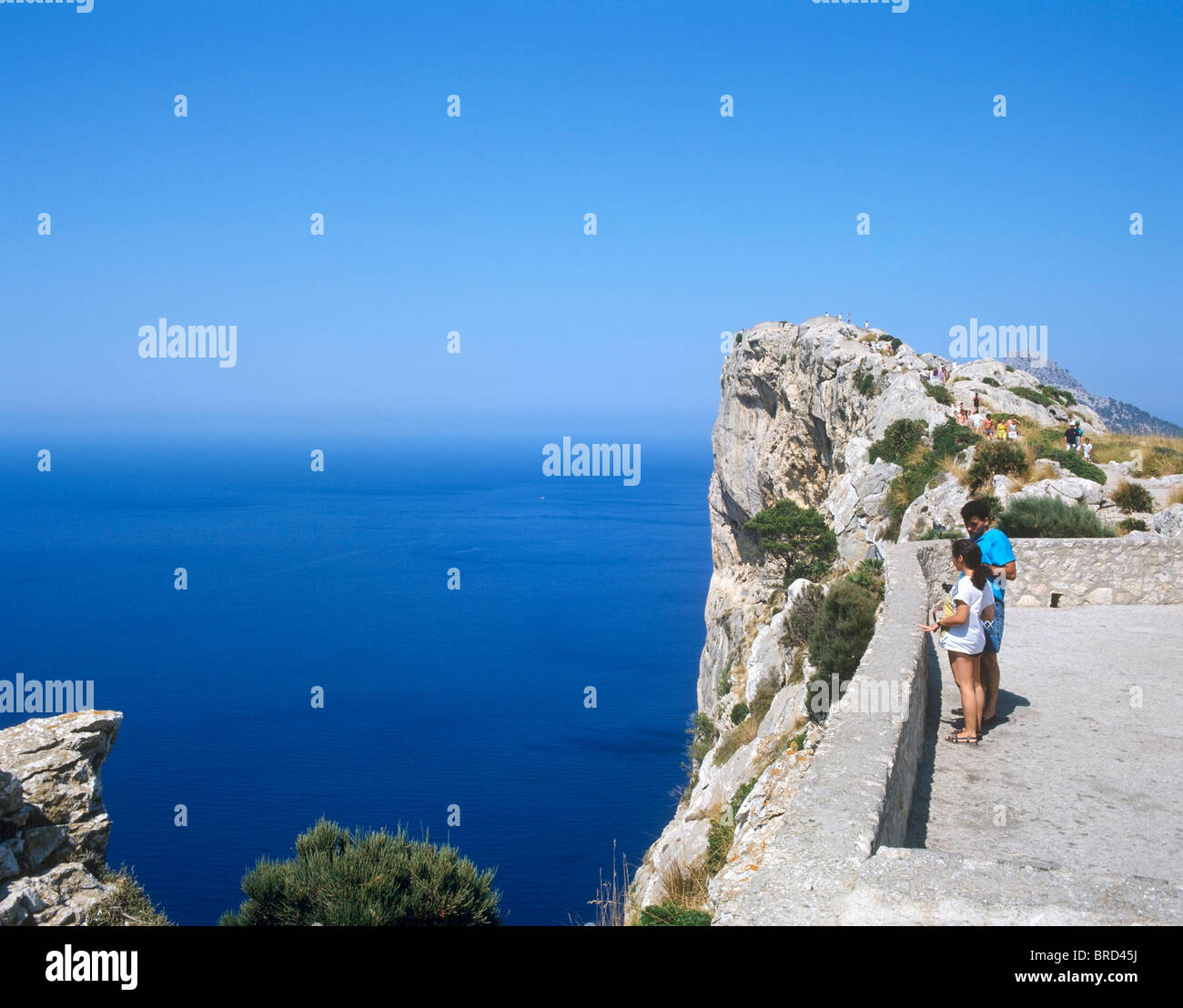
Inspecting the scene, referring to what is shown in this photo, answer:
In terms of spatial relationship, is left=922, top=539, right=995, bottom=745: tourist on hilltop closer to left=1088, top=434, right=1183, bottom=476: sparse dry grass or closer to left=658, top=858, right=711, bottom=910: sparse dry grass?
left=658, top=858, right=711, bottom=910: sparse dry grass

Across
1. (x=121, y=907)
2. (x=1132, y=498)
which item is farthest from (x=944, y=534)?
(x=121, y=907)

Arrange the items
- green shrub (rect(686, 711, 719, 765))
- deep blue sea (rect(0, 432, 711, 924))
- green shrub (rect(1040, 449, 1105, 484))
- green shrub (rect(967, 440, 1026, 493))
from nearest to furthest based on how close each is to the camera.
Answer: green shrub (rect(1040, 449, 1105, 484)) < green shrub (rect(967, 440, 1026, 493)) < green shrub (rect(686, 711, 719, 765)) < deep blue sea (rect(0, 432, 711, 924))

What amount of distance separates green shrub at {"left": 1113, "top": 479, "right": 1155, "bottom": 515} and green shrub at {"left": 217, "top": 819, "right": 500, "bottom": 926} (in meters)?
13.9

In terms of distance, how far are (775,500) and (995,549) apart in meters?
33.7

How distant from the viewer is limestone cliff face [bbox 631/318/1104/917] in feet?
38.3

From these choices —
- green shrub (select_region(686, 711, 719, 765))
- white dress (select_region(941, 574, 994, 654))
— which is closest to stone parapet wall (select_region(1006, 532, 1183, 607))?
white dress (select_region(941, 574, 994, 654))

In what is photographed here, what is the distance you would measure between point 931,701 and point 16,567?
123540 mm

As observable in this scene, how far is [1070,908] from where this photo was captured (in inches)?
146

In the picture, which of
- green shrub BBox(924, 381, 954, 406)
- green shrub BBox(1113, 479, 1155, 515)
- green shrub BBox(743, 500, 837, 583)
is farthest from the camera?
green shrub BBox(743, 500, 837, 583)

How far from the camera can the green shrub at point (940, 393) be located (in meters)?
25.5

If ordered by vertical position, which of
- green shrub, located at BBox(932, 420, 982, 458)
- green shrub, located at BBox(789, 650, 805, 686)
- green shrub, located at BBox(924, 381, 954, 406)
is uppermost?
green shrub, located at BBox(924, 381, 954, 406)

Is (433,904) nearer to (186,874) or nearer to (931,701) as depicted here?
(931,701)

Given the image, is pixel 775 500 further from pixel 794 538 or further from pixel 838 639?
pixel 838 639

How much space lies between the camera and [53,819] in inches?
408
